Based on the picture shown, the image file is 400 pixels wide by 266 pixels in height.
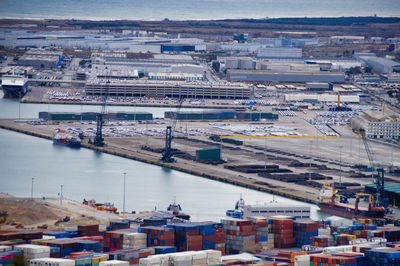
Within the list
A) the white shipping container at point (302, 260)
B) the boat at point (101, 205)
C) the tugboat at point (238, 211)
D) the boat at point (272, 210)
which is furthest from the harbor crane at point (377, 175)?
the white shipping container at point (302, 260)

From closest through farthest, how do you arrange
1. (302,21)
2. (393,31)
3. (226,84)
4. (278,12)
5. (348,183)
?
(348,183) < (226,84) < (393,31) < (302,21) < (278,12)

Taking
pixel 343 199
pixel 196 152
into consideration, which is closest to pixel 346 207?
pixel 343 199

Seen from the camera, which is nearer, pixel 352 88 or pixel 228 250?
pixel 228 250

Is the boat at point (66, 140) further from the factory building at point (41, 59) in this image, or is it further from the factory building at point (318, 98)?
the factory building at point (41, 59)

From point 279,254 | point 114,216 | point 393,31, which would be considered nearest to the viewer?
point 279,254

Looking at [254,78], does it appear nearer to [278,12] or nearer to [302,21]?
[302,21]

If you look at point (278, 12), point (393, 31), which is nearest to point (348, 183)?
point (393, 31)

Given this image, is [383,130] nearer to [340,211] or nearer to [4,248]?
[340,211]
